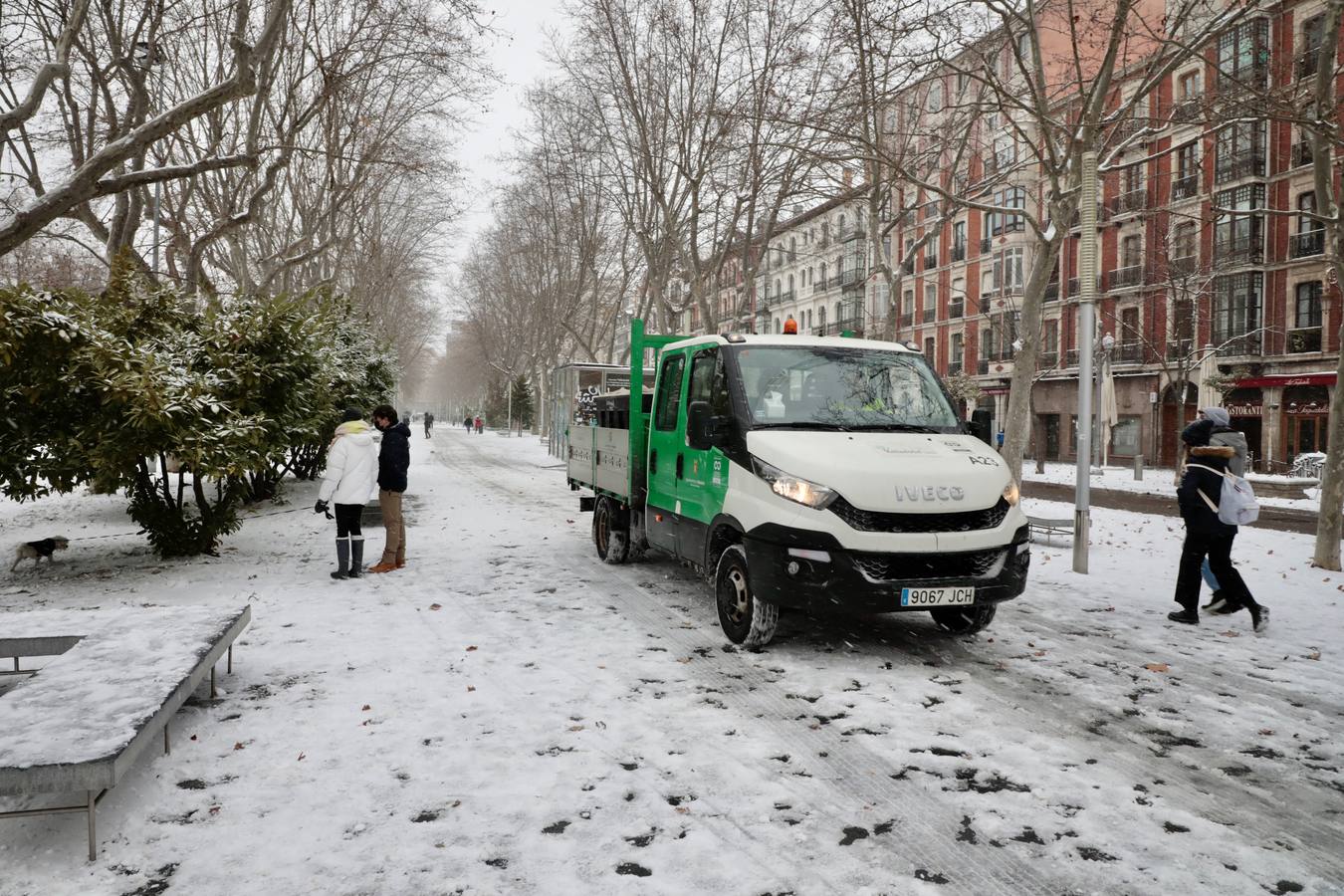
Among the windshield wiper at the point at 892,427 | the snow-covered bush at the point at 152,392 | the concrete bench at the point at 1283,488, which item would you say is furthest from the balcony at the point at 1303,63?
the concrete bench at the point at 1283,488

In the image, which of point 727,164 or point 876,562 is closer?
point 876,562

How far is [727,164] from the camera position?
21672mm

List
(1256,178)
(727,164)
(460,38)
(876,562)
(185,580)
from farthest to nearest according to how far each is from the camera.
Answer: (1256,178)
(727,164)
(460,38)
(185,580)
(876,562)

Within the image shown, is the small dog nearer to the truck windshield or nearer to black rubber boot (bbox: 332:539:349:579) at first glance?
black rubber boot (bbox: 332:539:349:579)

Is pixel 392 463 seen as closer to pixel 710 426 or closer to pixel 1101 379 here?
pixel 710 426

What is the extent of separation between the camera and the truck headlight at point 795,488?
5477 millimetres

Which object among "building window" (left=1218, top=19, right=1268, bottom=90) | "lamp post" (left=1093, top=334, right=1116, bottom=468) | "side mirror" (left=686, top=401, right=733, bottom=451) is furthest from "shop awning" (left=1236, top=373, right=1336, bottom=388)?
"side mirror" (left=686, top=401, right=733, bottom=451)

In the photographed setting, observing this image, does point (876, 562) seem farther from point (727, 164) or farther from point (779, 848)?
point (727, 164)

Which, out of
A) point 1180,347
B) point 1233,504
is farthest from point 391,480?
point 1180,347

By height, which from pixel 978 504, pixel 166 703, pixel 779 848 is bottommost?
pixel 779 848

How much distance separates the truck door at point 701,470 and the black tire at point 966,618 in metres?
1.83

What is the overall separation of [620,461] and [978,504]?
3.98 metres

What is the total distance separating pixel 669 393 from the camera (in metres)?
7.68

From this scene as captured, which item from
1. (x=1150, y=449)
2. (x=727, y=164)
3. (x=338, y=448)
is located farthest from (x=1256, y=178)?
(x=338, y=448)
